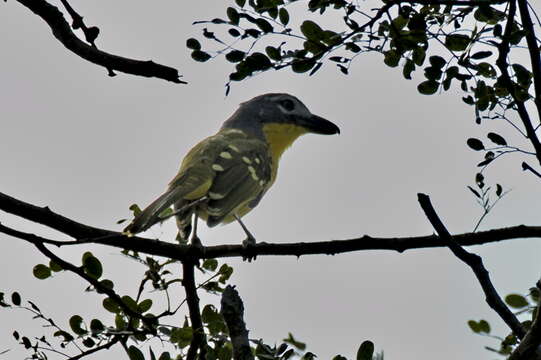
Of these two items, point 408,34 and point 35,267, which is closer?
point 408,34

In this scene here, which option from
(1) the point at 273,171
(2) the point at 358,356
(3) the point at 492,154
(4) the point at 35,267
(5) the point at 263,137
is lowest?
(2) the point at 358,356

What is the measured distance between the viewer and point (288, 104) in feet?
33.6

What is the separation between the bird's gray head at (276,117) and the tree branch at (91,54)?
6.66 m

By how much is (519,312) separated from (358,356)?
0.65 meters

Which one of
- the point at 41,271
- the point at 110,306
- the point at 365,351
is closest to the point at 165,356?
the point at 110,306

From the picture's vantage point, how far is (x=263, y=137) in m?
9.82

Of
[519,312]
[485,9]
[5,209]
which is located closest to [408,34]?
[485,9]

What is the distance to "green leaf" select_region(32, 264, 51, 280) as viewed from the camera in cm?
483

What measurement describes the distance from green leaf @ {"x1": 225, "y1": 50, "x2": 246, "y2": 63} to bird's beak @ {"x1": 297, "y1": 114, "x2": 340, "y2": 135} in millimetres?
5516

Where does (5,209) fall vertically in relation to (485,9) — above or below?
below

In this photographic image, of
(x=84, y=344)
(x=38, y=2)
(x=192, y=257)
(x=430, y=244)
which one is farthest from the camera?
(x=192, y=257)

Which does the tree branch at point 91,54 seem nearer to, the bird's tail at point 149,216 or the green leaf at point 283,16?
the green leaf at point 283,16

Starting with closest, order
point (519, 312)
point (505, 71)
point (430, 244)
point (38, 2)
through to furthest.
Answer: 1. point (38, 2)
2. point (519, 312)
3. point (505, 71)
4. point (430, 244)

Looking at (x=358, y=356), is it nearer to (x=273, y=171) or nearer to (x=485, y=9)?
(x=485, y=9)
